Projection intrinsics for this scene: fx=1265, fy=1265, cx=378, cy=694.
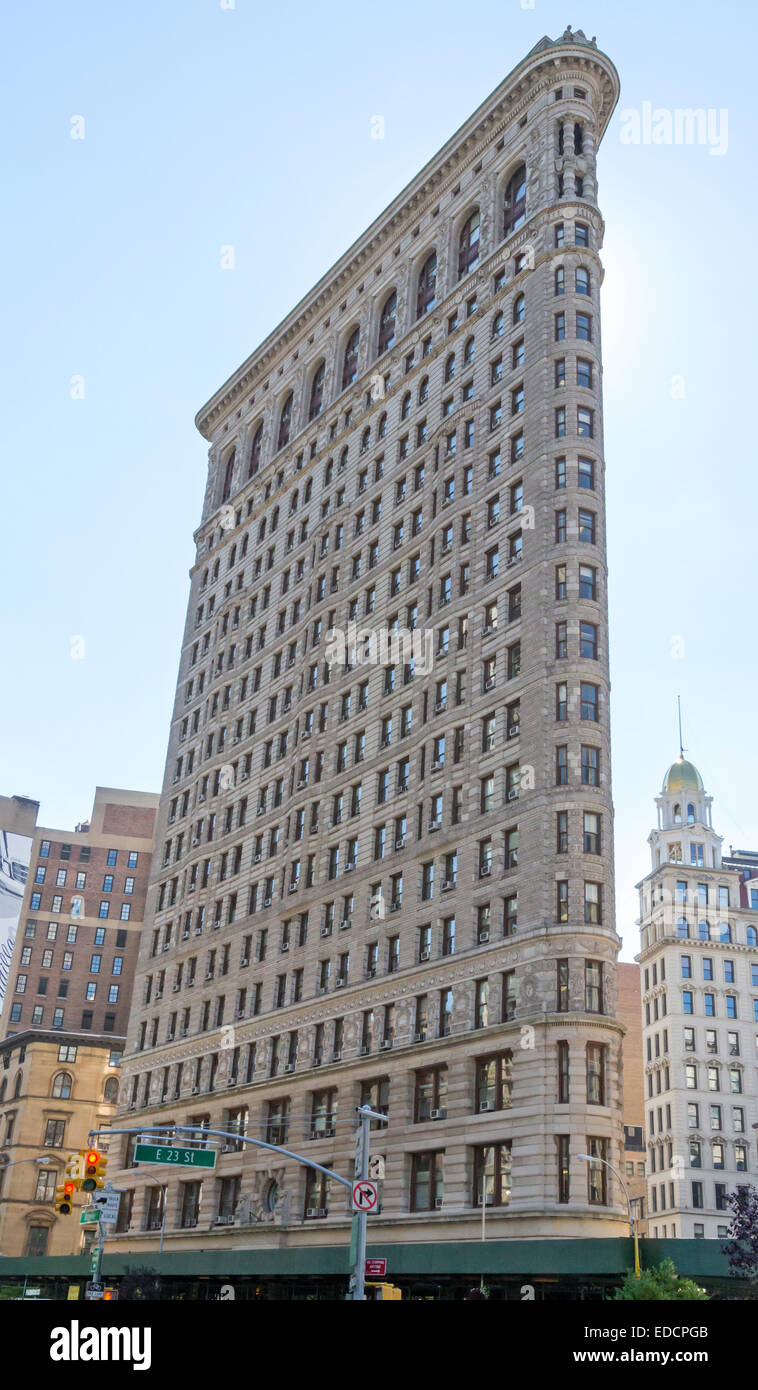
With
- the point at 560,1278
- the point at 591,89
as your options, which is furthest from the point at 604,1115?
the point at 591,89

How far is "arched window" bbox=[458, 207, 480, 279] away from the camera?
79062mm

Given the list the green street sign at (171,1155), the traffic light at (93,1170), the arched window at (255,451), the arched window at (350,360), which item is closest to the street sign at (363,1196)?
the green street sign at (171,1155)

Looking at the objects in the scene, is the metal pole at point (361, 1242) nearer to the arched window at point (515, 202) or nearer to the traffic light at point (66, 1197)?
the traffic light at point (66, 1197)

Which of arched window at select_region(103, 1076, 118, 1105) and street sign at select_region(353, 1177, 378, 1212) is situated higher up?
arched window at select_region(103, 1076, 118, 1105)

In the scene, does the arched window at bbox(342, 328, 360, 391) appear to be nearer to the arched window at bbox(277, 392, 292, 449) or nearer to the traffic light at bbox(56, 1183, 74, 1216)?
the arched window at bbox(277, 392, 292, 449)

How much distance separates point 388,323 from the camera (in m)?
88.0

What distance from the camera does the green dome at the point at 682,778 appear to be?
149 m

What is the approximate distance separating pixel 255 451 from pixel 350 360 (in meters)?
15.6

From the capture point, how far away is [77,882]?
148 m

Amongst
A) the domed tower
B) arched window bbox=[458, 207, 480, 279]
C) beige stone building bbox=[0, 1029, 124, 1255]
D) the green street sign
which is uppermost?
arched window bbox=[458, 207, 480, 279]

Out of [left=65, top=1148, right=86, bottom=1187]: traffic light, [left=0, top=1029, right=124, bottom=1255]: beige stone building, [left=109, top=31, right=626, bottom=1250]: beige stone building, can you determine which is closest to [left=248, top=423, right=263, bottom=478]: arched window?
[left=109, top=31, right=626, bottom=1250]: beige stone building

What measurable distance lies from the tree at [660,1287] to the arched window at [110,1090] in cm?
9067

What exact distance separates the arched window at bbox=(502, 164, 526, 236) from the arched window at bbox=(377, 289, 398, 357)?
11846mm
